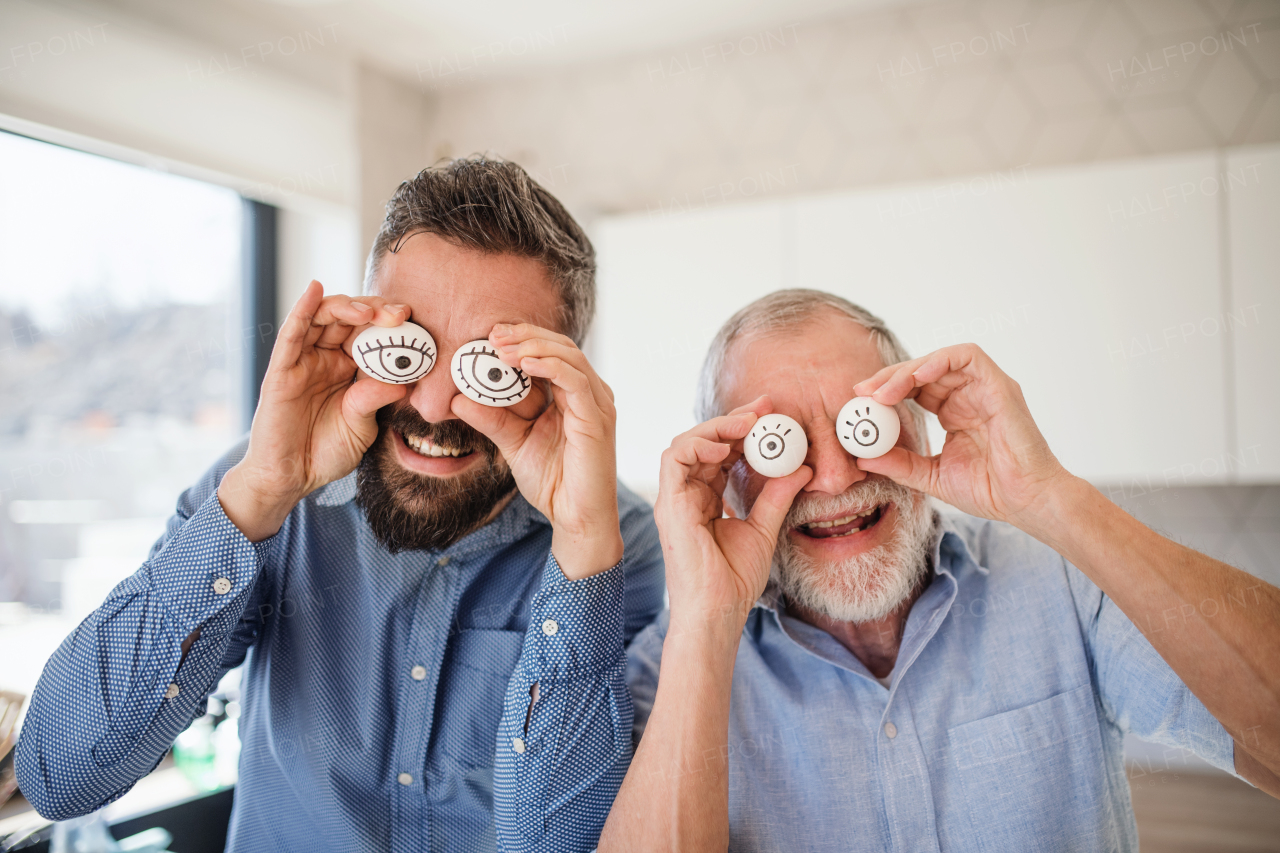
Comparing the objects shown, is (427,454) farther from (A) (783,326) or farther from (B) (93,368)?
(B) (93,368)

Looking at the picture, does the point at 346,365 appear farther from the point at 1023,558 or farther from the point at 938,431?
the point at 938,431

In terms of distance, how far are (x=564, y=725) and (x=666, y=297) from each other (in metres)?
1.86

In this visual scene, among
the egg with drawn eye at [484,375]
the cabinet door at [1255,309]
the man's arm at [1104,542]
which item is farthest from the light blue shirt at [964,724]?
the cabinet door at [1255,309]

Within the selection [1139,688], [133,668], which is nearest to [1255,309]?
[1139,688]

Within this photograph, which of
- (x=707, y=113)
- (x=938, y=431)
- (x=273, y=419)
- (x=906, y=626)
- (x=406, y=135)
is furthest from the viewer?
(x=406, y=135)

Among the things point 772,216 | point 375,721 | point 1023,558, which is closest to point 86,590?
point 375,721

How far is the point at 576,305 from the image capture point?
1.27 metres

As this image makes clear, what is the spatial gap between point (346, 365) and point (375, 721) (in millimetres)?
521

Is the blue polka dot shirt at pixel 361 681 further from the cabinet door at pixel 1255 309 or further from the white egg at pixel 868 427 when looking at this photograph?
the cabinet door at pixel 1255 309

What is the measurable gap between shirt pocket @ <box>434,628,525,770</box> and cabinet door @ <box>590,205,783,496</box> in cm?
144

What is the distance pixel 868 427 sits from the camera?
3.52 ft

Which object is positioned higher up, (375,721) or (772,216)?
(772,216)

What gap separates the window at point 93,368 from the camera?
2.21 metres

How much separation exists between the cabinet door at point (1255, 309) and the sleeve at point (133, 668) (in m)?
2.30
